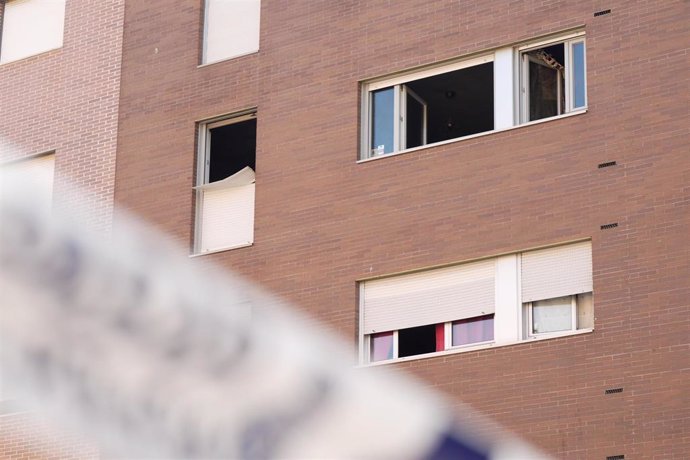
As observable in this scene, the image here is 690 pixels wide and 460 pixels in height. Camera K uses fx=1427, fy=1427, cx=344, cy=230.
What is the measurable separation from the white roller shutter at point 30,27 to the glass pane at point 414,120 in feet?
22.8

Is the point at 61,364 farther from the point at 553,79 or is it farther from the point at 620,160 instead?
the point at 553,79

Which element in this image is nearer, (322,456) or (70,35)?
(322,456)

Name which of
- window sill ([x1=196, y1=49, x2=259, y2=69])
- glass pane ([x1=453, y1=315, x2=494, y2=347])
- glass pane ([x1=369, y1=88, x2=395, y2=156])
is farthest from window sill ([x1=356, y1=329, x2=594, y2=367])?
window sill ([x1=196, y1=49, x2=259, y2=69])

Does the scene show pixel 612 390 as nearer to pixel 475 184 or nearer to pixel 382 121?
pixel 475 184

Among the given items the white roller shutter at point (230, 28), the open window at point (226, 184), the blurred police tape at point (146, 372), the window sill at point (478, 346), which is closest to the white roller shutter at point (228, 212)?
the open window at point (226, 184)

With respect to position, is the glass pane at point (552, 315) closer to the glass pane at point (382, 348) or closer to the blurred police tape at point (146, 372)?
the glass pane at point (382, 348)

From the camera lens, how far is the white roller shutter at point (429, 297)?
1739cm

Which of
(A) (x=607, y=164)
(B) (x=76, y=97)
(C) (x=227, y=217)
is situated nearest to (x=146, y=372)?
(A) (x=607, y=164)

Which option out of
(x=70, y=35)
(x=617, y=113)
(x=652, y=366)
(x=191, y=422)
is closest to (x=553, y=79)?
(x=617, y=113)

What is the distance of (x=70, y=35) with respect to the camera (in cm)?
2311

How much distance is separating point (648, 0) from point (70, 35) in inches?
394

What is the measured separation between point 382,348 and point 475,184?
242 centimetres

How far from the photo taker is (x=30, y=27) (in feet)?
77.7

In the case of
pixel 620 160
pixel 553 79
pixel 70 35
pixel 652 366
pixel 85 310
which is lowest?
pixel 85 310
